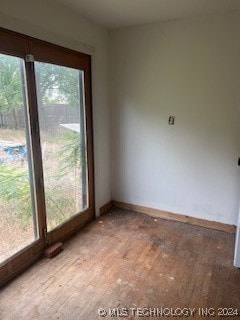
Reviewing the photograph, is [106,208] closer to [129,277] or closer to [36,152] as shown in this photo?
[129,277]

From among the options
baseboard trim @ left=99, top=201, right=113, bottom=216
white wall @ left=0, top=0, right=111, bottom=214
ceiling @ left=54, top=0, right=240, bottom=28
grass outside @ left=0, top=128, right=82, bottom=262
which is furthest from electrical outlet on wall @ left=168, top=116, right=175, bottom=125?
baseboard trim @ left=99, top=201, right=113, bottom=216

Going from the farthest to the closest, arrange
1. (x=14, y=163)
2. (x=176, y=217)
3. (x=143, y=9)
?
1. (x=176, y=217)
2. (x=143, y=9)
3. (x=14, y=163)

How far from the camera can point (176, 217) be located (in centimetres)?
308

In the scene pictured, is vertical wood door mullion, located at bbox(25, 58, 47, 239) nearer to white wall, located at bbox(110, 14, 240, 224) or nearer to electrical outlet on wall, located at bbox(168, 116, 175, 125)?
white wall, located at bbox(110, 14, 240, 224)

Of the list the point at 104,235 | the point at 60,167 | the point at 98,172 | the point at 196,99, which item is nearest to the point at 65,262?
the point at 104,235

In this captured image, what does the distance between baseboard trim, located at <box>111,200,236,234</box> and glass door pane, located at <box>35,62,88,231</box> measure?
72 cm

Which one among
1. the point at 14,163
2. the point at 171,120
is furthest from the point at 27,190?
the point at 171,120

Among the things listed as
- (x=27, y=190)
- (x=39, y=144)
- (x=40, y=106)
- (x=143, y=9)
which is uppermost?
(x=143, y=9)

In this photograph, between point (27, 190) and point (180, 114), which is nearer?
point (27, 190)

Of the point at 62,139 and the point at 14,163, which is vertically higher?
the point at 62,139

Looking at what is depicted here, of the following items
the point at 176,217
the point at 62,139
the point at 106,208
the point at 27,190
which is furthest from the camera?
the point at 106,208

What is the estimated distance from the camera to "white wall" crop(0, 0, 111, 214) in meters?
1.90

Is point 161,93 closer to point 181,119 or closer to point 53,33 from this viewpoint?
point 181,119

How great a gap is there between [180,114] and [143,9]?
44.7 inches
